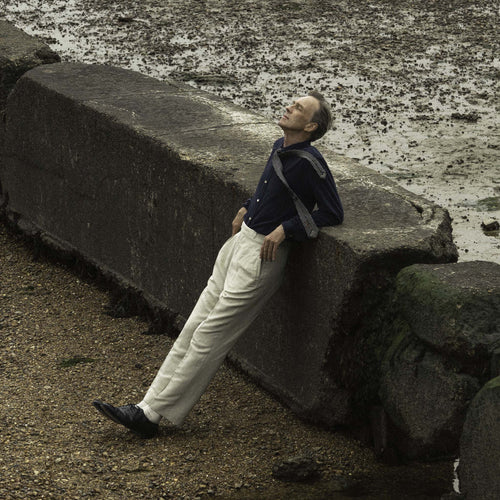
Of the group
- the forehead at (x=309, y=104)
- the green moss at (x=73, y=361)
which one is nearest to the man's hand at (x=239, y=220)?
the forehead at (x=309, y=104)

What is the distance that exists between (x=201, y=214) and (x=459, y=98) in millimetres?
5817

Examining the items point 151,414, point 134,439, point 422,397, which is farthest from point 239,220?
point 422,397

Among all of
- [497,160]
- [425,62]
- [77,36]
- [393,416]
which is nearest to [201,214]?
[393,416]

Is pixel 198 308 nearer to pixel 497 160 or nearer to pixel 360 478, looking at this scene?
pixel 360 478

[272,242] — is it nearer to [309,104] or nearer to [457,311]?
[309,104]

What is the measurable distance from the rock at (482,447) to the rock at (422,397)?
0.29 m

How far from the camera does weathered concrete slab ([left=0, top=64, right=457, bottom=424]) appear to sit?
5.50 m

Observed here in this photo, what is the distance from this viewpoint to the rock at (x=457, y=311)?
16.1ft

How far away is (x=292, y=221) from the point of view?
541cm

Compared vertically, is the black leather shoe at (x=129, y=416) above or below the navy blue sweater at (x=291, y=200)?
below

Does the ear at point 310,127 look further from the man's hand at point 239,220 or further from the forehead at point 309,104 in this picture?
the man's hand at point 239,220

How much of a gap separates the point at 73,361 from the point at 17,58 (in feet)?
9.22

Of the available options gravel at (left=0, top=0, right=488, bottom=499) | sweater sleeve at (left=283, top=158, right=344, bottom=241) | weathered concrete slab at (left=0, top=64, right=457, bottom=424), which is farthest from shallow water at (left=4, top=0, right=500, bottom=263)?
sweater sleeve at (left=283, top=158, right=344, bottom=241)

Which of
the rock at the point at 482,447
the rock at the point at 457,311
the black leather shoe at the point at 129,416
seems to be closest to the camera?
the rock at the point at 482,447
